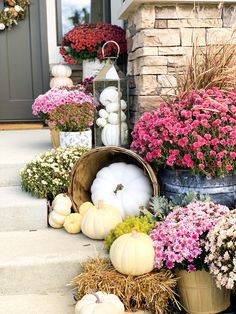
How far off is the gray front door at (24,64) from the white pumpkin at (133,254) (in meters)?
3.19

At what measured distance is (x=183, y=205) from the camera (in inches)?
94.0

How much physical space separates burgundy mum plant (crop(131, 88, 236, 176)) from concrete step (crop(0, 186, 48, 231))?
2.31 feet

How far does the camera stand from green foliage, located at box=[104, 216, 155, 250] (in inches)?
88.4

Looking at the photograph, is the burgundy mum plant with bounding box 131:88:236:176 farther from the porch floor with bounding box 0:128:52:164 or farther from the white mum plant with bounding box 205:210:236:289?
the porch floor with bounding box 0:128:52:164

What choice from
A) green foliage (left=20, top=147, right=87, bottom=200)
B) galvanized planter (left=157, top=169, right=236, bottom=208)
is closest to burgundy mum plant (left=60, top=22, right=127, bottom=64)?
green foliage (left=20, top=147, right=87, bottom=200)

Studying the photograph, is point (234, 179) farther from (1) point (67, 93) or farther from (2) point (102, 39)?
(2) point (102, 39)

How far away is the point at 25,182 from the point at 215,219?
4.12 feet

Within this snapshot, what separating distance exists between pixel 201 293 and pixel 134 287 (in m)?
0.32

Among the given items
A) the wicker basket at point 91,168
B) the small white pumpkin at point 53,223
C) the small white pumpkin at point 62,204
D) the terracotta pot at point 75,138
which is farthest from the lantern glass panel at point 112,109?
the small white pumpkin at point 53,223

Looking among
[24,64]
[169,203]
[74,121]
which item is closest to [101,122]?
[74,121]

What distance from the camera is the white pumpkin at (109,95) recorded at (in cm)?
327

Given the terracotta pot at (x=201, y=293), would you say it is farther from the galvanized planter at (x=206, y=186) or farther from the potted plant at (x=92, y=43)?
the potted plant at (x=92, y=43)

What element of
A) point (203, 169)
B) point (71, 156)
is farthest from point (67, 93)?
point (203, 169)

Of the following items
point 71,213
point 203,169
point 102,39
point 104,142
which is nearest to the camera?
point 203,169
